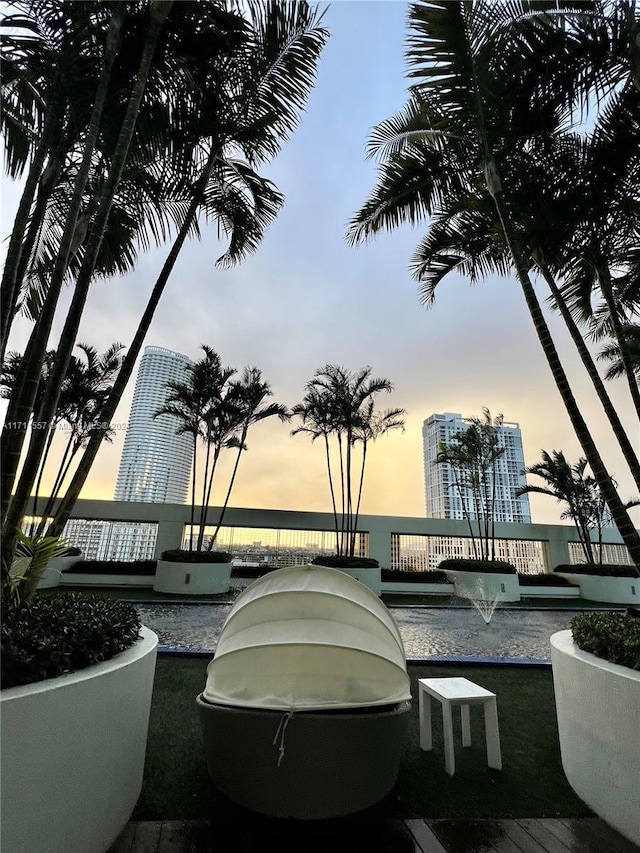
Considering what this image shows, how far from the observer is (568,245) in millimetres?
4973

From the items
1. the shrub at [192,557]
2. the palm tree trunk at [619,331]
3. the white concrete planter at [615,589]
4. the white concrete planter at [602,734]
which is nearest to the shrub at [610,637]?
the white concrete planter at [602,734]

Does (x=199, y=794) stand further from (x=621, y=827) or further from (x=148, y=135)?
(x=148, y=135)

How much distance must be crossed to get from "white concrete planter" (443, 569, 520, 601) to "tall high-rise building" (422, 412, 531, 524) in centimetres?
394

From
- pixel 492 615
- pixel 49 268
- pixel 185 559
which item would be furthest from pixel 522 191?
pixel 185 559

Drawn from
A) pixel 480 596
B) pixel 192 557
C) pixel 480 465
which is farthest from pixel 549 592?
pixel 192 557

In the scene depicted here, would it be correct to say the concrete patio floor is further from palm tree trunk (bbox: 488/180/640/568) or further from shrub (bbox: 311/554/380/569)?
shrub (bbox: 311/554/380/569)

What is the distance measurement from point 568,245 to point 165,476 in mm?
14378

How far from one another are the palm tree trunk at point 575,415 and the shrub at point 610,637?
1.73 feet

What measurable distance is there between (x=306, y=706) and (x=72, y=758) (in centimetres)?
107

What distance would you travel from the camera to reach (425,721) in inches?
131

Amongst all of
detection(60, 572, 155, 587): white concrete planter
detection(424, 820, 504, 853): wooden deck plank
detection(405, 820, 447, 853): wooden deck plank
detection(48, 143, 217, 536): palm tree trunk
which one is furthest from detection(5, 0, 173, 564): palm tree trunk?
detection(60, 572, 155, 587): white concrete planter

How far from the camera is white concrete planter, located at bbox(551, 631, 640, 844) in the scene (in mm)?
2197

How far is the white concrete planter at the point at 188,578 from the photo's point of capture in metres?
11.7

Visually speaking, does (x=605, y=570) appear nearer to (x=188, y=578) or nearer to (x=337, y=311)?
(x=337, y=311)
